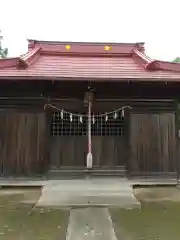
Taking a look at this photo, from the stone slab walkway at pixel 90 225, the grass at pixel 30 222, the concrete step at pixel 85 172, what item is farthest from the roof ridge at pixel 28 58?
the stone slab walkway at pixel 90 225

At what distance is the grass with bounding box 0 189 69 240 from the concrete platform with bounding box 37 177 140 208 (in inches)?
17.5

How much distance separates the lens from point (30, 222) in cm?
542

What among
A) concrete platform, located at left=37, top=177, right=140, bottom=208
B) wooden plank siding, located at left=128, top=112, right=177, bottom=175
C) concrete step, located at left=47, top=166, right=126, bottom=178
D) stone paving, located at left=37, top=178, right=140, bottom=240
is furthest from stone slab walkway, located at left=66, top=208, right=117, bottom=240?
wooden plank siding, located at left=128, top=112, right=177, bottom=175

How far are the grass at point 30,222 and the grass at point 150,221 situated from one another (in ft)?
3.09

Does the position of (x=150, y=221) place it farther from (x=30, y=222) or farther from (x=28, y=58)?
(x=28, y=58)

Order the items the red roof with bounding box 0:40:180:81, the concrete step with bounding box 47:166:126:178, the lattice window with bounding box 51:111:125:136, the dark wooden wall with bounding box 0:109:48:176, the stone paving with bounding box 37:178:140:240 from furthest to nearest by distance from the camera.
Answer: the lattice window with bounding box 51:111:125:136 < the concrete step with bounding box 47:166:126:178 < the dark wooden wall with bounding box 0:109:48:176 < the red roof with bounding box 0:40:180:81 < the stone paving with bounding box 37:178:140:240

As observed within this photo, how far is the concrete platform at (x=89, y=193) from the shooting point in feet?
21.7

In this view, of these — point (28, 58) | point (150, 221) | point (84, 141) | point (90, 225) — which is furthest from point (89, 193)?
point (28, 58)

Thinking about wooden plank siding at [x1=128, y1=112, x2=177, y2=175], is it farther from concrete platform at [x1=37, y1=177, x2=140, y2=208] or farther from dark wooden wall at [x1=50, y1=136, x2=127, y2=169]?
concrete platform at [x1=37, y1=177, x2=140, y2=208]

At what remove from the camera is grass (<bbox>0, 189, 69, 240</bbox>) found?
4719 millimetres

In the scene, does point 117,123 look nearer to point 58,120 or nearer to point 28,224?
point 58,120

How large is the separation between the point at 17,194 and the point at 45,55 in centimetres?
637

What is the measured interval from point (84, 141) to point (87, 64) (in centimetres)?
304

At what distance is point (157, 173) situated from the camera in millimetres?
9578
